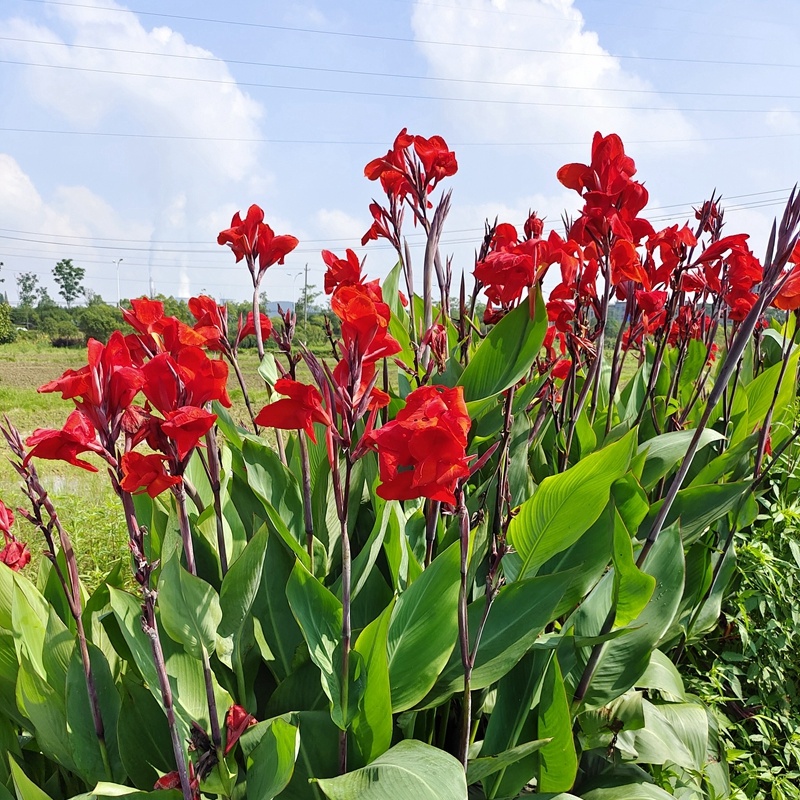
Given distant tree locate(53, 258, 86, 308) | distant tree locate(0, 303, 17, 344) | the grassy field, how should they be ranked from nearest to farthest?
the grassy field
distant tree locate(0, 303, 17, 344)
distant tree locate(53, 258, 86, 308)

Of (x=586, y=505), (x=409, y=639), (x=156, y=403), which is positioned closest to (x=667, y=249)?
(x=586, y=505)

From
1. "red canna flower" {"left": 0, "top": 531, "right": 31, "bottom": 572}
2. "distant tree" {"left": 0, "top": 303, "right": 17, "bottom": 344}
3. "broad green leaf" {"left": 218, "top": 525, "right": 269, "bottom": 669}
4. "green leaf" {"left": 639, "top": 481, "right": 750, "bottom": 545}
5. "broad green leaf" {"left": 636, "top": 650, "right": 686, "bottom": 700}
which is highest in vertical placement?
"green leaf" {"left": 639, "top": 481, "right": 750, "bottom": 545}

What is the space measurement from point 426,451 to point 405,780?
1.45 feet

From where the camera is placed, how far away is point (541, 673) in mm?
1132

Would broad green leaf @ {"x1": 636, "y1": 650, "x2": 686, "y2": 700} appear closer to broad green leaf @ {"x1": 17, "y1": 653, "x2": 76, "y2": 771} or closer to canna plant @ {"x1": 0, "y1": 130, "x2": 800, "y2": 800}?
canna plant @ {"x1": 0, "y1": 130, "x2": 800, "y2": 800}

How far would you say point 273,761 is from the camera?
88cm

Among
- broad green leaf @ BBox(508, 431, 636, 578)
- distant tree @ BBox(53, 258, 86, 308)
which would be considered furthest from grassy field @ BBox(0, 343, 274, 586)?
distant tree @ BBox(53, 258, 86, 308)

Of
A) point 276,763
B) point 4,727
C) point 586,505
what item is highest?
point 586,505

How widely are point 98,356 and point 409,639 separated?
2.06 ft

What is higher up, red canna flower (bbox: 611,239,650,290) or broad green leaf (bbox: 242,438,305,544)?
red canna flower (bbox: 611,239,650,290)

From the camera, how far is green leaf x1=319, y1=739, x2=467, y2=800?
83cm

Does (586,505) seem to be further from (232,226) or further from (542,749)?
(232,226)

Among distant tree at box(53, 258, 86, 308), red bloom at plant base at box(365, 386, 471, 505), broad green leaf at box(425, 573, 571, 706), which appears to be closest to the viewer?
red bloom at plant base at box(365, 386, 471, 505)

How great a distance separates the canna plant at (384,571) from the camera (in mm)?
810
